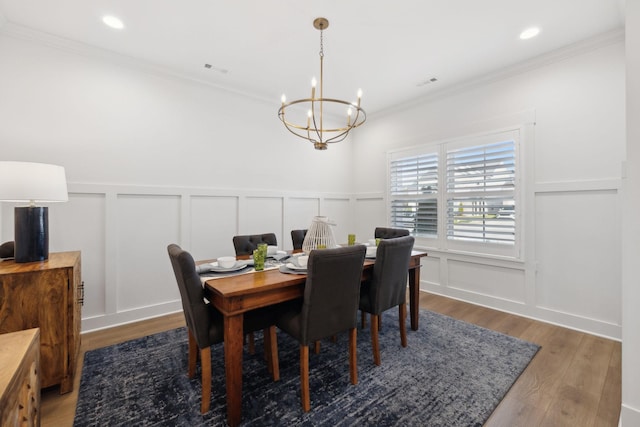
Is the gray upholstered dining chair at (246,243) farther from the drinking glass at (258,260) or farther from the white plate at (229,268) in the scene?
the drinking glass at (258,260)

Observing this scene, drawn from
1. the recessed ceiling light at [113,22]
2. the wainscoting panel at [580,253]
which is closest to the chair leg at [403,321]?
the wainscoting panel at [580,253]

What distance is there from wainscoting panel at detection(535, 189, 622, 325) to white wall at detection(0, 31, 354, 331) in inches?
123

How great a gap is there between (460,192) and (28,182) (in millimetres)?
4116

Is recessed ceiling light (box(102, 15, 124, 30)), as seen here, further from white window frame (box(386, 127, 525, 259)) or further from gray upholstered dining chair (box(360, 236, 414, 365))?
white window frame (box(386, 127, 525, 259))

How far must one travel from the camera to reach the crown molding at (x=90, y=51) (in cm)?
245

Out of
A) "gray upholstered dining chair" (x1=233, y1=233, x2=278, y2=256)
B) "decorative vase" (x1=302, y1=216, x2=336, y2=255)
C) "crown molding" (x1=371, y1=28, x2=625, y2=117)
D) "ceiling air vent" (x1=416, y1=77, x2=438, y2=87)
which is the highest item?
"ceiling air vent" (x1=416, y1=77, x2=438, y2=87)

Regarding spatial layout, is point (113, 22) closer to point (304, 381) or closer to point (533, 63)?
point (304, 381)

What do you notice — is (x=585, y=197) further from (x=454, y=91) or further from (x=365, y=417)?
(x=365, y=417)

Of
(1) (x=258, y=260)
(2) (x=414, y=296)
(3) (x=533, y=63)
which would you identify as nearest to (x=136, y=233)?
(1) (x=258, y=260)

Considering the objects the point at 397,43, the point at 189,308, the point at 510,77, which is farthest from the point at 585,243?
the point at 189,308

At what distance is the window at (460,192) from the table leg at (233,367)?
307 cm

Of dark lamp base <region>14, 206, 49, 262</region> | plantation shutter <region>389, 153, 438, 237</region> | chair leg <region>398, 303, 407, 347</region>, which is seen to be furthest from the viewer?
plantation shutter <region>389, 153, 438, 237</region>

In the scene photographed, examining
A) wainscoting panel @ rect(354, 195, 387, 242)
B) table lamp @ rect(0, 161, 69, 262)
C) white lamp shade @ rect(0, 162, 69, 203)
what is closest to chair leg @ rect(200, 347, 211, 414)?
table lamp @ rect(0, 161, 69, 262)

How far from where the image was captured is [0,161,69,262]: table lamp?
180 centimetres
